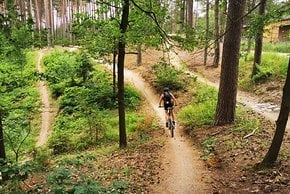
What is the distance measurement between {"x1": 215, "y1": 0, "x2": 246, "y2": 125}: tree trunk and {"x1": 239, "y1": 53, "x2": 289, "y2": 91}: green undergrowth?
7.30 meters

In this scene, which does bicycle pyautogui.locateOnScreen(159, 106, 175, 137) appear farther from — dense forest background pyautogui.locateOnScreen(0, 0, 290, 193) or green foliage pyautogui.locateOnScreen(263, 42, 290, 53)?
green foliage pyautogui.locateOnScreen(263, 42, 290, 53)

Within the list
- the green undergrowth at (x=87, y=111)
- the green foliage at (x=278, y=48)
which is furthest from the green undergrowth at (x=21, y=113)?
the green foliage at (x=278, y=48)

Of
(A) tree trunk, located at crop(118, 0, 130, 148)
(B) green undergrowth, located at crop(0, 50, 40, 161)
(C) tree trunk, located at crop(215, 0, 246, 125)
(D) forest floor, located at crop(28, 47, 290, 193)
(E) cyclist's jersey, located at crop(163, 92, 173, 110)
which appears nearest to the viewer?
(D) forest floor, located at crop(28, 47, 290, 193)

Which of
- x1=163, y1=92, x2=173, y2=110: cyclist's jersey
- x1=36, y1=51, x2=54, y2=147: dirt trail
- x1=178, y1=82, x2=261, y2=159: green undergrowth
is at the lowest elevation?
x1=36, y1=51, x2=54, y2=147: dirt trail

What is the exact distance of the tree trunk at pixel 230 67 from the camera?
10672 mm

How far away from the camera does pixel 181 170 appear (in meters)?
9.34

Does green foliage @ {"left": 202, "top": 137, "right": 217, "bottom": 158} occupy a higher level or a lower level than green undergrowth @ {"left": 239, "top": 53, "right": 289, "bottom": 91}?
lower

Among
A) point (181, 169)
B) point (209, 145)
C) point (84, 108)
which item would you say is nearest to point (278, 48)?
point (84, 108)

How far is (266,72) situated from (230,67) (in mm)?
7761

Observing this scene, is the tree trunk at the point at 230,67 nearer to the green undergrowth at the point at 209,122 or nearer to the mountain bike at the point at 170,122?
the green undergrowth at the point at 209,122

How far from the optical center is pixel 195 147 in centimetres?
1122

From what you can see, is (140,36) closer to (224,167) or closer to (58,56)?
(224,167)

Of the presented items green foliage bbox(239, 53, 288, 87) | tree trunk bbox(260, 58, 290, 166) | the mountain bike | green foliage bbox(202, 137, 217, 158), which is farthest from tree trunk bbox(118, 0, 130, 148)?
green foliage bbox(239, 53, 288, 87)

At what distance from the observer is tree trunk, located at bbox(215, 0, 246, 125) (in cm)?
1067
